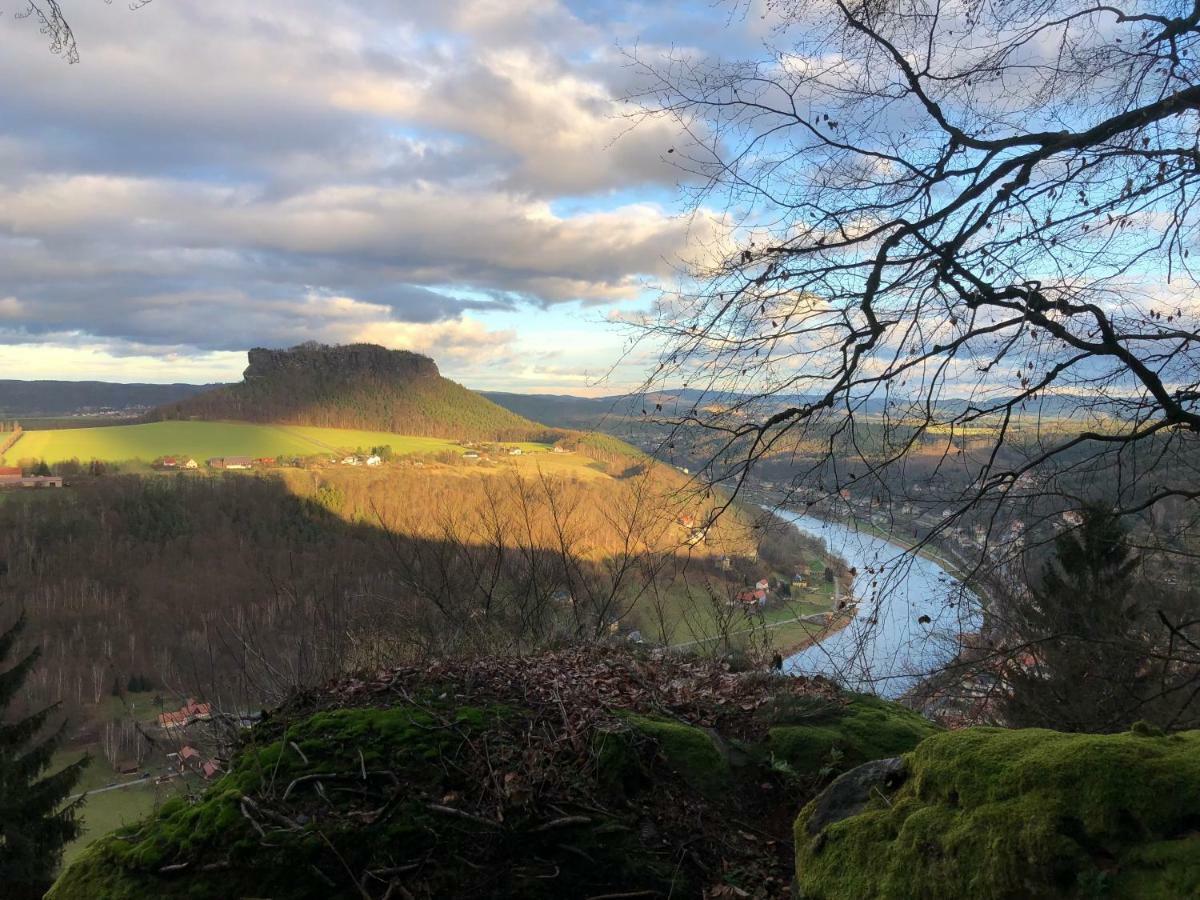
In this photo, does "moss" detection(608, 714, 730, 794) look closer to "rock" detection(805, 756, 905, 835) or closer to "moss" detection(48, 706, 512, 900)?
"rock" detection(805, 756, 905, 835)

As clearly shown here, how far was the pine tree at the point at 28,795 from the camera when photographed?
10148mm

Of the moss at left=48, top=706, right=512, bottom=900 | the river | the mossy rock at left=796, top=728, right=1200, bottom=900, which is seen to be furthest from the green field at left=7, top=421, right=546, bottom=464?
the mossy rock at left=796, top=728, right=1200, bottom=900

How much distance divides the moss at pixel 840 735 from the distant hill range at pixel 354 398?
92592 millimetres

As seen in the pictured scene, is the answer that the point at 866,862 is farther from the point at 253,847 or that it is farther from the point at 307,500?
the point at 307,500

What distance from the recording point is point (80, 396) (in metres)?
133

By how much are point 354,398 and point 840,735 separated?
126 meters

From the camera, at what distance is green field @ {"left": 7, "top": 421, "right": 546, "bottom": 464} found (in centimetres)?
7788

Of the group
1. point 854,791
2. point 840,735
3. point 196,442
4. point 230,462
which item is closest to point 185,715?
point 840,735

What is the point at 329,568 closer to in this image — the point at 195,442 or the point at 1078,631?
the point at 1078,631

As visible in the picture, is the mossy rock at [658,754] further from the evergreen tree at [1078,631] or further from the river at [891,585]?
the evergreen tree at [1078,631]

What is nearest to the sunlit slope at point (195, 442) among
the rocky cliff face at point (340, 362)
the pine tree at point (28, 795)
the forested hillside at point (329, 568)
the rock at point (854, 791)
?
the forested hillside at point (329, 568)

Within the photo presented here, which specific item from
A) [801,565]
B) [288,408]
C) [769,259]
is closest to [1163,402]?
[769,259]

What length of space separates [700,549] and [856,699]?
1805 millimetres

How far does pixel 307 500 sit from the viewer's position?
6031cm
